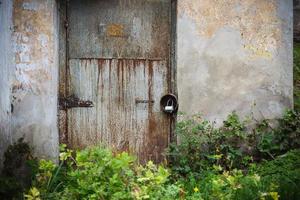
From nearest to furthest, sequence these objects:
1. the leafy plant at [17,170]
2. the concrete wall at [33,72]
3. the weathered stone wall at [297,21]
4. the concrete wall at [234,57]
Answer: the leafy plant at [17,170] < the concrete wall at [33,72] < the concrete wall at [234,57] < the weathered stone wall at [297,21]

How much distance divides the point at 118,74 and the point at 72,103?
70cm

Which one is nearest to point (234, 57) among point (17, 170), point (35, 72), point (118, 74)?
point (118, 74)

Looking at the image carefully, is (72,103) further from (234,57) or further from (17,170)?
(234,57)

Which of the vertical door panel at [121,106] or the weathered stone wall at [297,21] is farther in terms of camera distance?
the weathered stone wall at [297,21]

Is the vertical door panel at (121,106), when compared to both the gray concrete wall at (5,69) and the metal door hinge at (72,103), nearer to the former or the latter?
the metal door hinge at (72,103)

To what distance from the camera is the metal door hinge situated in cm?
628

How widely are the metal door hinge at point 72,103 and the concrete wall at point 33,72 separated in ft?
0.56

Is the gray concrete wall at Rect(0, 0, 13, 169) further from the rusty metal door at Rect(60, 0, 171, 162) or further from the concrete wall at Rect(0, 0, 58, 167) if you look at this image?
the rusty metal door at Rect(60, 0, 171, 162)

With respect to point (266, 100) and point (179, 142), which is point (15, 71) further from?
point (266, 100)

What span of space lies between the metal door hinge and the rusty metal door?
0.01 m

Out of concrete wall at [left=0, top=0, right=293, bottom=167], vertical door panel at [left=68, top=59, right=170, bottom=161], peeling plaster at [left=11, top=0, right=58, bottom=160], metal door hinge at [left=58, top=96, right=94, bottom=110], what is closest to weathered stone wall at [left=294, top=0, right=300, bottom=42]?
concrete wall at [left=0, top=0, right=293, bottom=167]

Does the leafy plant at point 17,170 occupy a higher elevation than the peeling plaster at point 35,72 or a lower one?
lower

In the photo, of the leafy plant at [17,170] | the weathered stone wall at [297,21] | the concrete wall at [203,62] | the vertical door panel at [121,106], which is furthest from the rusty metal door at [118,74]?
the weathered stone wall at [297,21]

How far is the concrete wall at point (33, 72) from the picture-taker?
6.02 meters
